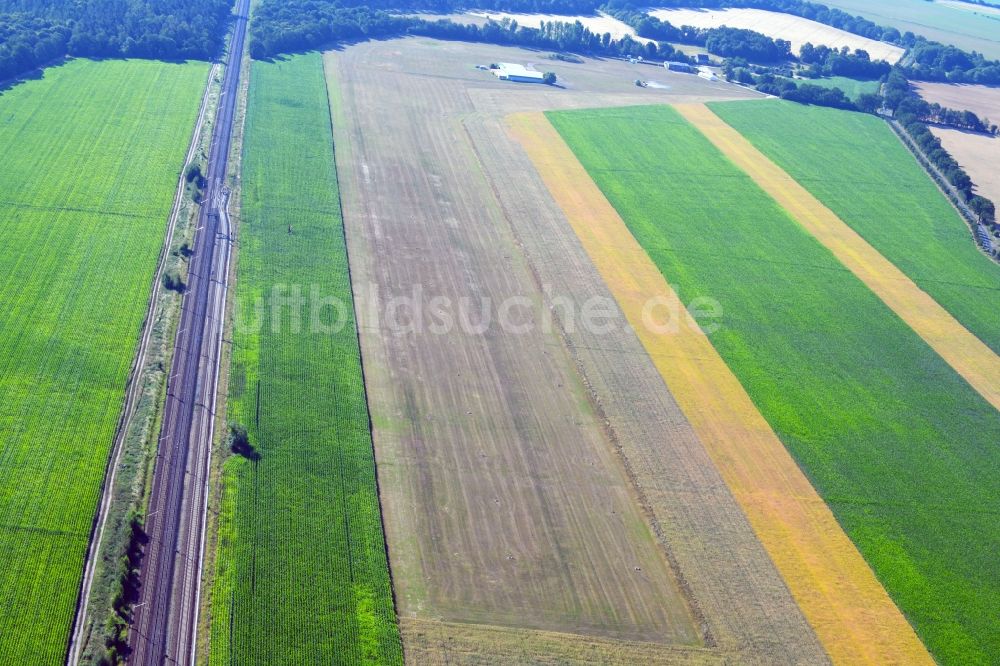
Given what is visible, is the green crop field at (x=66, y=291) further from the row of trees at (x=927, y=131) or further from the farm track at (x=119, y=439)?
the row of trees at (x=927, y=131)

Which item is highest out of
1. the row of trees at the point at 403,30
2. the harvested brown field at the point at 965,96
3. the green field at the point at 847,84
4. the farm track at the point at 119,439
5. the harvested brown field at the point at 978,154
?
the row of trees at the point at 403,30

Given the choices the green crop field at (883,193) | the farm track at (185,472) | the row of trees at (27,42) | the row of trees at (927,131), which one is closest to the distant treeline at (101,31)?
the row of trees at (27,42)

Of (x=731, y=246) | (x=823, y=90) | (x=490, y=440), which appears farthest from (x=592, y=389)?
(x=823, y=90)

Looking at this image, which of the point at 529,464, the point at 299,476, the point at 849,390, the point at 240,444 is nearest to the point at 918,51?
the point at 849,390

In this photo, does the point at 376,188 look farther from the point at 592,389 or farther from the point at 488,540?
the point at 488,540

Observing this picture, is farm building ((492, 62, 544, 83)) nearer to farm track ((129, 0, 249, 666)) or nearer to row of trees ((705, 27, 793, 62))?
row of trees ((705, 27, 793, 62))

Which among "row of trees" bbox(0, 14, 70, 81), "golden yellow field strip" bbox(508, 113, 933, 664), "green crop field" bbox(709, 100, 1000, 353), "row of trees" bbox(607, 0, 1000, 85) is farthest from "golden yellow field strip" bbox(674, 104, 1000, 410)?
"row of trees" bbox(0, 14, 70, 81)

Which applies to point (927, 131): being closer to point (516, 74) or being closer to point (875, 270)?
point (875, 270)
